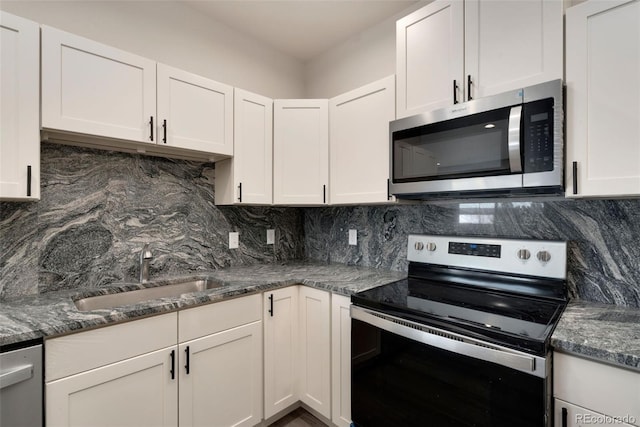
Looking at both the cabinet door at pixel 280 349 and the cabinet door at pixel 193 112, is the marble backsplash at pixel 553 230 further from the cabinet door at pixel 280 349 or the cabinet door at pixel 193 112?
the cabinet door at pixel 193 112

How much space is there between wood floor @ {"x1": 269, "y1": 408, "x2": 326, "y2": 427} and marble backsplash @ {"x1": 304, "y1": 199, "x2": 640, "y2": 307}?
1.07 meters

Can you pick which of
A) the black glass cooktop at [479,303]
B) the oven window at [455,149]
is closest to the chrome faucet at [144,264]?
the black glass cooktop at [479,303]

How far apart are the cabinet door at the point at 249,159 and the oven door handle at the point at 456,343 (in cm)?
110

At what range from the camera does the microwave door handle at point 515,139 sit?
1.30m

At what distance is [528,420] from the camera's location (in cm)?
100

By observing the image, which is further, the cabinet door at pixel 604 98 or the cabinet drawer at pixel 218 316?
the cabinet drawer at pixel 218 316

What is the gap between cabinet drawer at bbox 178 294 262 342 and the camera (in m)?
1.47

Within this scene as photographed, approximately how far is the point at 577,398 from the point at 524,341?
24cm

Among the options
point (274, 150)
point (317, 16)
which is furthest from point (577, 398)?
point (317, 16)

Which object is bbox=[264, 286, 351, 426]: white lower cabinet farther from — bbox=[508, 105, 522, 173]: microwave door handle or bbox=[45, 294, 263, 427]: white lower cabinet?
bbox=[508, 105, 522, 173]: microwave door handle

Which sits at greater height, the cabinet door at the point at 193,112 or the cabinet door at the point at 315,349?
the cabinet door at the point at 193,112

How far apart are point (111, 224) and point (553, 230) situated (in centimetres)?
239
